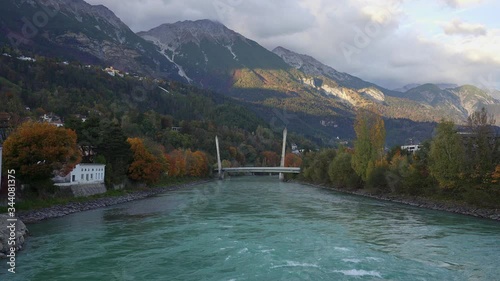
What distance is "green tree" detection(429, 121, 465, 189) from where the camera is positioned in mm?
38966

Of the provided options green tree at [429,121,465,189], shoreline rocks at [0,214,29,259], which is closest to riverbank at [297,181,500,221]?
green tree at [429,121,465,189]

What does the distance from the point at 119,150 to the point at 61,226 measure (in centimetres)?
2483

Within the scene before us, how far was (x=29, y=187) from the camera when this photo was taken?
110 ft

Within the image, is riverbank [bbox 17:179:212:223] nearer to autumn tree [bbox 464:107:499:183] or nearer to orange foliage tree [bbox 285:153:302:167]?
autumn tree [bbox 464:107:499:183]

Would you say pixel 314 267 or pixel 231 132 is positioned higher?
pixel 231 132

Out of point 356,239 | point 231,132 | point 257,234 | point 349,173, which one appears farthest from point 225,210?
point 231,132

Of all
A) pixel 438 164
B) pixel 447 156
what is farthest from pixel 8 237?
pixel 447 156

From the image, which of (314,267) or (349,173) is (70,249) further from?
(349,173)

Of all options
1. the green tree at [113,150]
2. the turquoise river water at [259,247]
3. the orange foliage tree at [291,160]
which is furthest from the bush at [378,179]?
the orange foliage tree at [291,160]

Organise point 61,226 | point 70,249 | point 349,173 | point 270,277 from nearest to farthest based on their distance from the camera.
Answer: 1. point 270,277
2. point 70,249
3. point 61,226
4. point 349,173

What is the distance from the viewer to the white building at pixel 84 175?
4081 cm

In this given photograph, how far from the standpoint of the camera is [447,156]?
131 ft

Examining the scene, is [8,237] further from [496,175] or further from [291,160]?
[291,160]

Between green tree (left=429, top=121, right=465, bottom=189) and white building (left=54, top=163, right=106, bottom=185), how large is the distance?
35500 millimetres
